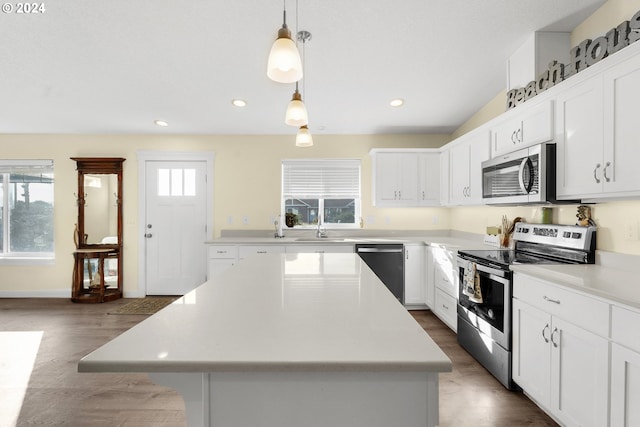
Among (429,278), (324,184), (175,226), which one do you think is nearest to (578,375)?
(429,278)

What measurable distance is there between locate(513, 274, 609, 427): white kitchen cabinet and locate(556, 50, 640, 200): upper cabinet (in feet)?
2.11

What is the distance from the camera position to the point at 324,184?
4.65 metres

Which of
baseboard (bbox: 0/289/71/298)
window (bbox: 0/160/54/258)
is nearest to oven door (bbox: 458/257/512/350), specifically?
baseboard (bbox: 0/289/71/298)

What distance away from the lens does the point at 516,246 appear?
2.84 m

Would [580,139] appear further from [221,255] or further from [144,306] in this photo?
[144,306]

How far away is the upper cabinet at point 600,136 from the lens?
159cm

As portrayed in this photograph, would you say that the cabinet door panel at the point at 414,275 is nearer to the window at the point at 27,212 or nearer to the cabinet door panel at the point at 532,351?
the cabinet door panel at the point at 532,351

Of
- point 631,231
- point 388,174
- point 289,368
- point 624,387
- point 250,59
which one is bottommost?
point 624,387

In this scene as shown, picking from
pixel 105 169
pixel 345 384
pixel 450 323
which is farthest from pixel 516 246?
pixel 105 169

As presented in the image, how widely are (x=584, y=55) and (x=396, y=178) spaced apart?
2460 millimetres

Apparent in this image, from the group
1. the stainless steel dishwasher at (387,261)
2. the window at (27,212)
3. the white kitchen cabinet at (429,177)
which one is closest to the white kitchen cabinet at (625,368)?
the stainless steel dishwasher at (387,261)

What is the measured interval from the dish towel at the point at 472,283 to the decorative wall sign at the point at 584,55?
137 centimetres

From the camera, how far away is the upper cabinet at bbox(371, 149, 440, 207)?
4.21 meters

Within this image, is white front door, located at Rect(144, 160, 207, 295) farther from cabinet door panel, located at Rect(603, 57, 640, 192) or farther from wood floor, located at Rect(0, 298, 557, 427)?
cabinet door panel, located at Rect(603, 57, 640, 192)
